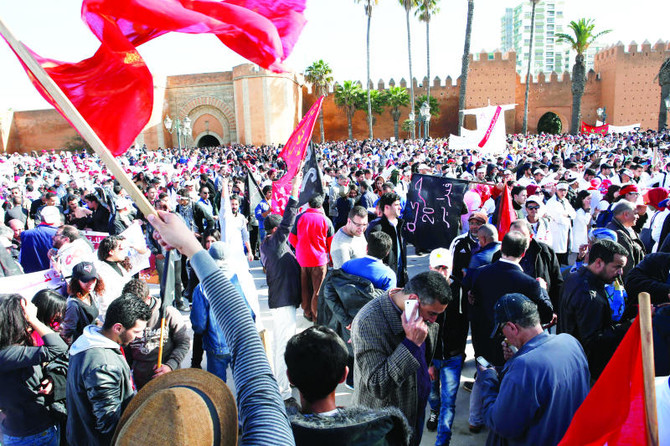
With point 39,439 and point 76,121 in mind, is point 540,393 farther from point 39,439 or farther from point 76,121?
point 39,439

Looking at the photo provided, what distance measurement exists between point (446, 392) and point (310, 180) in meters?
3.04

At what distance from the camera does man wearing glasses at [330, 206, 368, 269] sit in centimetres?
456

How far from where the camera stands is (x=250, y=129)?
126 ft

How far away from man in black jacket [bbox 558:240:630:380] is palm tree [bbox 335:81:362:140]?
41138mm

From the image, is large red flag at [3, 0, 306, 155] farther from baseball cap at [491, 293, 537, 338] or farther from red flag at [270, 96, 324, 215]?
red flag at [270, 96, 324, 215]

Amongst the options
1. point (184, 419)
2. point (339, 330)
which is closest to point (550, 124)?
point (339, 330)

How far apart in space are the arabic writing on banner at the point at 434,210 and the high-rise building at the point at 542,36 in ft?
480

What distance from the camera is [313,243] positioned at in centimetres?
543

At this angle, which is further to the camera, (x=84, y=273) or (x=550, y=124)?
(x=550, y=124)

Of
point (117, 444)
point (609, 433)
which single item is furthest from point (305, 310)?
point (117, 444)

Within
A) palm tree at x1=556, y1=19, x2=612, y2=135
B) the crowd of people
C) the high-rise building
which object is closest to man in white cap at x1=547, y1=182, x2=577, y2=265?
the crowd of people

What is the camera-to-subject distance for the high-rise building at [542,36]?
451ft

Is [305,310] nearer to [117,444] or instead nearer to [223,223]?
[223,223]

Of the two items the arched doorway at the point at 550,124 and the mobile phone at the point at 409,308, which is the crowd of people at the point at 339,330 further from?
the arched doorway at the point at 550,124
